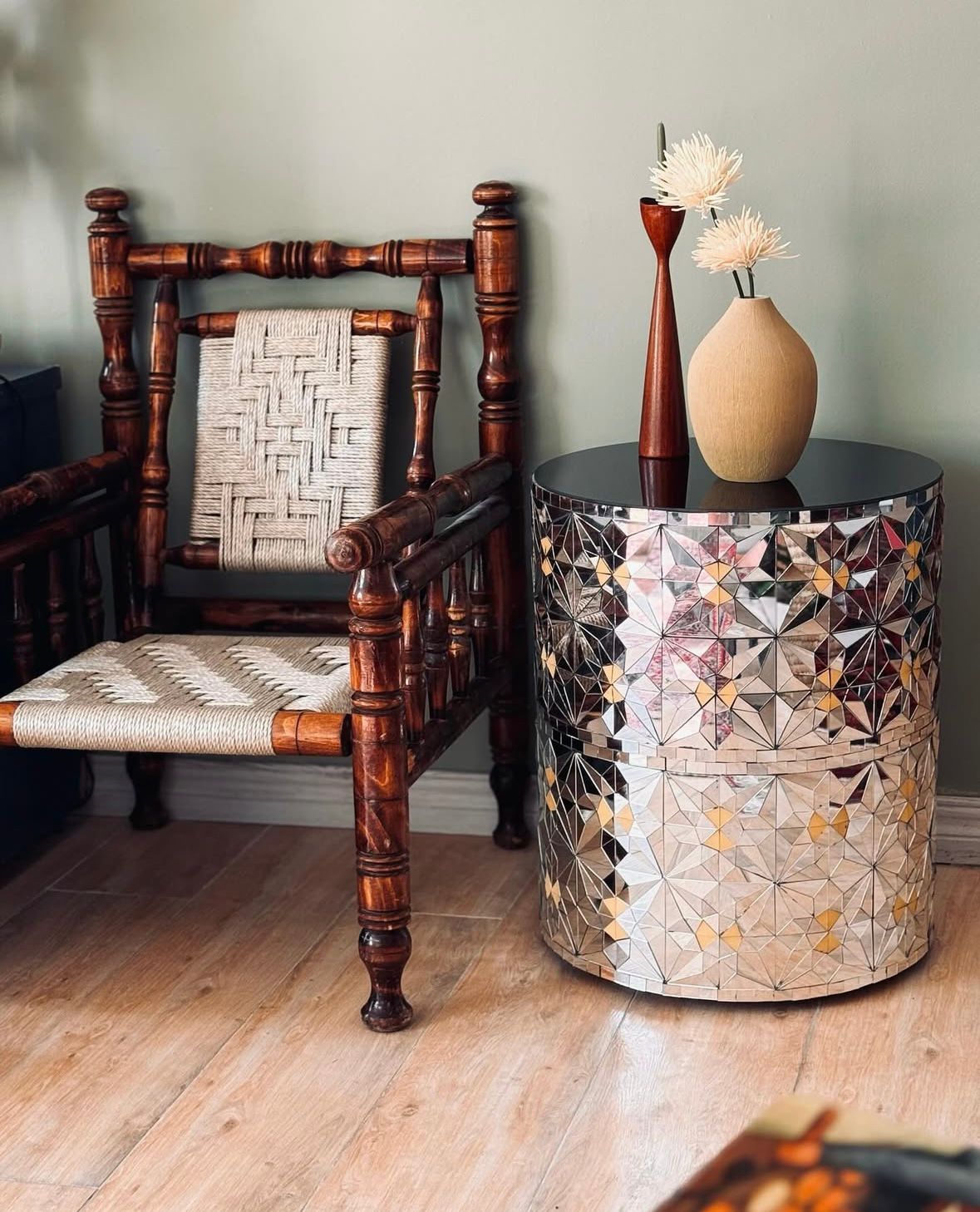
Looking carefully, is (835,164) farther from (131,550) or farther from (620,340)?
(131,550)

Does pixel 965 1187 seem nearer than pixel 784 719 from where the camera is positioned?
Yes

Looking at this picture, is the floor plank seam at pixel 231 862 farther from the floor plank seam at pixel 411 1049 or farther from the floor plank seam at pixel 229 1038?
the floor plank seam at pixel 411 1049

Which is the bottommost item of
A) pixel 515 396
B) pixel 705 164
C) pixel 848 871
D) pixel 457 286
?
pixel 848 871

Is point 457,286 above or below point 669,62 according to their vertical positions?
below

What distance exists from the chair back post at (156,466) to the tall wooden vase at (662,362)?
727mm

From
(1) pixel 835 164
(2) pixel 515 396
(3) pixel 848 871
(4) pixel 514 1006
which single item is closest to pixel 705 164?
(1) pixel 835 164

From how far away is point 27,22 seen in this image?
2.25 metres

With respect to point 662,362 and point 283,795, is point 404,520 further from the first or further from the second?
point 283,795

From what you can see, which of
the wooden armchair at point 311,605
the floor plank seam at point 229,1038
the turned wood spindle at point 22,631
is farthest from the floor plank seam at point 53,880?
the floor plank seam at point 229,1038

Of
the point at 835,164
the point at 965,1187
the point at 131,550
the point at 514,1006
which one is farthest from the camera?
the point at 131,550

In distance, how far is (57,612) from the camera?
7.11ft

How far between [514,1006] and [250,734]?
0.47 meters

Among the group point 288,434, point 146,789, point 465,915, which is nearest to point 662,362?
point 288,434

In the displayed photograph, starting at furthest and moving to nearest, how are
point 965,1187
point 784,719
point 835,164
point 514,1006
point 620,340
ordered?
point 620,340 < point 835,164 < point 514,1006 < point 784,719 < point 965,1187
